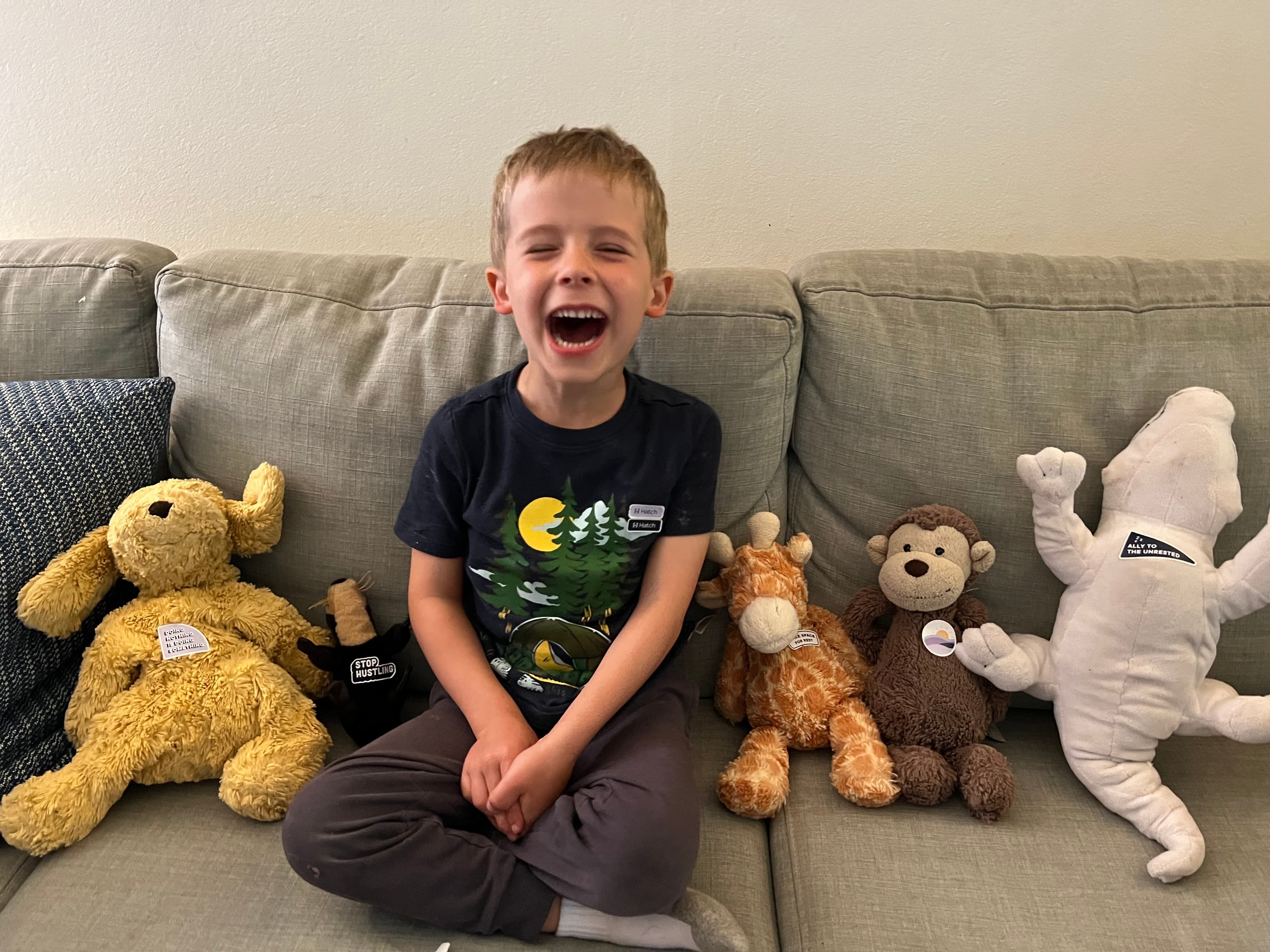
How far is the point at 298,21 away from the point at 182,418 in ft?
2.11

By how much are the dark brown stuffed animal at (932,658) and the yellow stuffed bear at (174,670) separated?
0.72 meters

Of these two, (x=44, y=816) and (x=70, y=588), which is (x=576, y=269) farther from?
(x=44, y=816)

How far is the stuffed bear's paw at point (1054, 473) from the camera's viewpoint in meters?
1.00

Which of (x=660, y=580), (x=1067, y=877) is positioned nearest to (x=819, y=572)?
(x=660, y=580)

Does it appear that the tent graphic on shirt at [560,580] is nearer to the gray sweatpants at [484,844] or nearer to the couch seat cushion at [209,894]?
the gray sweatpants at [484,844]

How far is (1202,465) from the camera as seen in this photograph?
0.98 meters

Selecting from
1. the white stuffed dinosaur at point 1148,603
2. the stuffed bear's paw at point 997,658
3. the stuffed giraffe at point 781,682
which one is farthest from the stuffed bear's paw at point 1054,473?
the stuffed giraffe at point 781,682

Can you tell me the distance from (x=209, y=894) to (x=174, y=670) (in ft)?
0.92

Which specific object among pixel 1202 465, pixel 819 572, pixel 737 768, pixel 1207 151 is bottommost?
pixel 737 768

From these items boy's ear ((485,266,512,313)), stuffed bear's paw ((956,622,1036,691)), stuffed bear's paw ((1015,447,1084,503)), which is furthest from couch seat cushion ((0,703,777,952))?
boy's ear ((485,266,512,313))

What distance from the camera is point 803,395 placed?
45.2 inches

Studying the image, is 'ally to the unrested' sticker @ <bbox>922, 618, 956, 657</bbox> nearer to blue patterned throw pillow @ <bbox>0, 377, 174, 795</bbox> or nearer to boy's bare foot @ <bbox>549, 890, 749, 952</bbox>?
boy's bare foot @ <bbox>549, 890, 749, 952</bbox>

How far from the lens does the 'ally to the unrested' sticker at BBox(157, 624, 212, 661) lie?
1010 millimetres

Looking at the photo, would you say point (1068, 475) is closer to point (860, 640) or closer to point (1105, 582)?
point (1105, 582)
